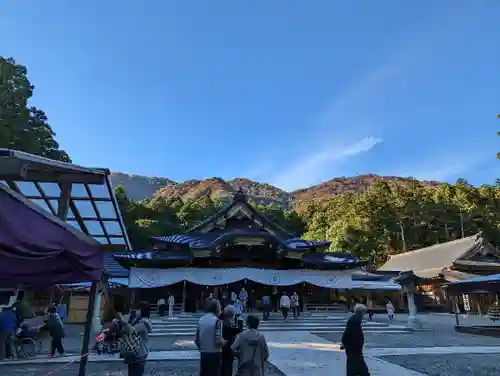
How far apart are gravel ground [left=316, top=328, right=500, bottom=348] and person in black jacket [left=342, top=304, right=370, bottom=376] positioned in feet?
21.7

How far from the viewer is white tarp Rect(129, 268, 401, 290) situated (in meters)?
21.2

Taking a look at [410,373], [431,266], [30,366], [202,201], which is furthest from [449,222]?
[30,366]

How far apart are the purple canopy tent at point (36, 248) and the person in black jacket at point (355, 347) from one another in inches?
143

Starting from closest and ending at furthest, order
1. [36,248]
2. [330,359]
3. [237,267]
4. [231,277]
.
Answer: [36,248] → [330,359] → [231,277] → [237,267]

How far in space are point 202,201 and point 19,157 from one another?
5604 centimetres

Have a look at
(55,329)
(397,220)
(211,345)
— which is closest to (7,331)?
(55,329)

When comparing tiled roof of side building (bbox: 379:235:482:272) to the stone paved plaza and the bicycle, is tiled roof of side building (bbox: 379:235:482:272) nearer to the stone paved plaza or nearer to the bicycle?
the stone paved plaza

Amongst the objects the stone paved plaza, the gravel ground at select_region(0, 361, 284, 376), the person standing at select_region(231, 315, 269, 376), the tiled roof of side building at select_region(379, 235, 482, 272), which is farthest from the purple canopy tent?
the tiled roof of side building at select_region(379, 235, 482, 272)

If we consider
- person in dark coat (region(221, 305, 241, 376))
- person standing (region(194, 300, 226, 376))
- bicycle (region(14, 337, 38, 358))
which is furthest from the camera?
bicycle (region(14, 337, 38, 358))

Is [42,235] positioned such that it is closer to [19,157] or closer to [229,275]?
[19,157]

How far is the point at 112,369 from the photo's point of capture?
313 inches

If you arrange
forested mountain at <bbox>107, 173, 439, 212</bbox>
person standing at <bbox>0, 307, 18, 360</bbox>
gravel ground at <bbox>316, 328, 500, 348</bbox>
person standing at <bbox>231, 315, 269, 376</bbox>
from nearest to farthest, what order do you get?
person standing at <bbox>231, 315, 269, 376</bbox>
person standing at <bbox>0, 307, 18, 360</bbox>
gravel ground at <bbox>316, 328, 500, 348</bbox>
forested mountain at <bbox>107, 173, 439, 212</bbox>

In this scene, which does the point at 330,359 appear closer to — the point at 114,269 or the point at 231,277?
the point at 231,277

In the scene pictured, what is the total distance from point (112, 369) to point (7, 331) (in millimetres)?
2895
